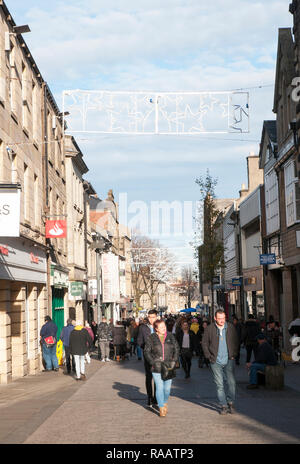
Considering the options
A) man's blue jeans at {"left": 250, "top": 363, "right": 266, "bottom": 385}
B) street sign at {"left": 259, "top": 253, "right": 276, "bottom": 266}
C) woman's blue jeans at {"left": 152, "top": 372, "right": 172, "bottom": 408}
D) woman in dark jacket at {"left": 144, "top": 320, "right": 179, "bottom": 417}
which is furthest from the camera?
street sign at {"left": 259, "top": 253, "right": 276, "bottom": 266}

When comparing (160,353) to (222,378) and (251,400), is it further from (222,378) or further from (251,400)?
(251,400)

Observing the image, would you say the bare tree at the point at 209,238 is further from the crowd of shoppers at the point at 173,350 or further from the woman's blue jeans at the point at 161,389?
the woman's blue jeans at the point at 161,389

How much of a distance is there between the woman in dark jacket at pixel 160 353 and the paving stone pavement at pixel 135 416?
1.47 ft

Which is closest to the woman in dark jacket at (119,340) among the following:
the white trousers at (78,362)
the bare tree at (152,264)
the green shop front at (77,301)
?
the green shop front at (77,301)

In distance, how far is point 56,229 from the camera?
82.5 ft

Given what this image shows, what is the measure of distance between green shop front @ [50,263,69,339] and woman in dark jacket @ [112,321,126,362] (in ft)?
10.1

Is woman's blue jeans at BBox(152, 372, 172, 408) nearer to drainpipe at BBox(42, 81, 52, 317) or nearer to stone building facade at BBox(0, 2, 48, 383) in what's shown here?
stone building facade at BBox(0, 2, 48, 383)

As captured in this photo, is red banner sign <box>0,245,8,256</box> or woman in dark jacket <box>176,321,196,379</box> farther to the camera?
woman in dark jacket <box>176,321,196,379</box>

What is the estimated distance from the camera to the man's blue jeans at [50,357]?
74.6ft

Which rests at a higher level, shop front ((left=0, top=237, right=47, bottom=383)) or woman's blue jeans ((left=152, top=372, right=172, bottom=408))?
shop front ((left=0, top=237, right=47, bottom=383))

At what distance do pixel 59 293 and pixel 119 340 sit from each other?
5827 mm

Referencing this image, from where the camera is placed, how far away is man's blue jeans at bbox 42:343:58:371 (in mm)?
22750

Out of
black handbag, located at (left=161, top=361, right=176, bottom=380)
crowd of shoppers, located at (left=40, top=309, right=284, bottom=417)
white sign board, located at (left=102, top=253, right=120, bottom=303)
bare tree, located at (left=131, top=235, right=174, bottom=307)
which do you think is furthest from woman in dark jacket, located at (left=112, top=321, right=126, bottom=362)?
bare tree, located at (left=131, top=235, right=174, bottom=307)
